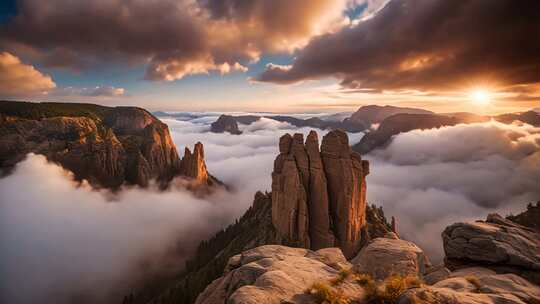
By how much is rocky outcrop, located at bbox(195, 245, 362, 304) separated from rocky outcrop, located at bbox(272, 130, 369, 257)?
42791 mm

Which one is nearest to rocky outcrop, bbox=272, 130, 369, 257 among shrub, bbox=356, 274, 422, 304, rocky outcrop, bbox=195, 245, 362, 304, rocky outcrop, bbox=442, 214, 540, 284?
rocky outcrop, bbox=442, 214, 540, 284

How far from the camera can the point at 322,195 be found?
6322 centimetres

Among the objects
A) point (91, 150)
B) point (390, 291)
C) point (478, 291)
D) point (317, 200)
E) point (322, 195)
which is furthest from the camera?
point (91, 150)

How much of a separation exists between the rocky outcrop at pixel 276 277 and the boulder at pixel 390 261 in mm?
1914

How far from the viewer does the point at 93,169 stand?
148625 millimetres

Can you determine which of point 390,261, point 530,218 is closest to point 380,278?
point 390,261

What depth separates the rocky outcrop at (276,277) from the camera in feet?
35.6

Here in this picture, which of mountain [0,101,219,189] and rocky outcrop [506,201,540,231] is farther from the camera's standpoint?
mountain [0,101,219,189]

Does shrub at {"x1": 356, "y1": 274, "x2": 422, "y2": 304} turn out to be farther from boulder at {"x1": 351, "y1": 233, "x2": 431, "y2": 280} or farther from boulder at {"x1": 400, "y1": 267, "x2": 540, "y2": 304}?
boulder at {"x1": 351, "y1": 233, "x2": 431, "y2": 280}

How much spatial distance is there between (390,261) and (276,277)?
981 centimetres

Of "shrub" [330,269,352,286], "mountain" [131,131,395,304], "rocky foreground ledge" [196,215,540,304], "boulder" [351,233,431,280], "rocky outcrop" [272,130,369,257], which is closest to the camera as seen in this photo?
"rocky foreground ledge" [196,215,540,304]

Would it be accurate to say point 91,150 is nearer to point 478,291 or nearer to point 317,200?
point 317,200

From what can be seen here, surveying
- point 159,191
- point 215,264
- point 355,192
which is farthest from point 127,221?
point 355,192

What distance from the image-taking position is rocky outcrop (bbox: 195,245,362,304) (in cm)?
1086
